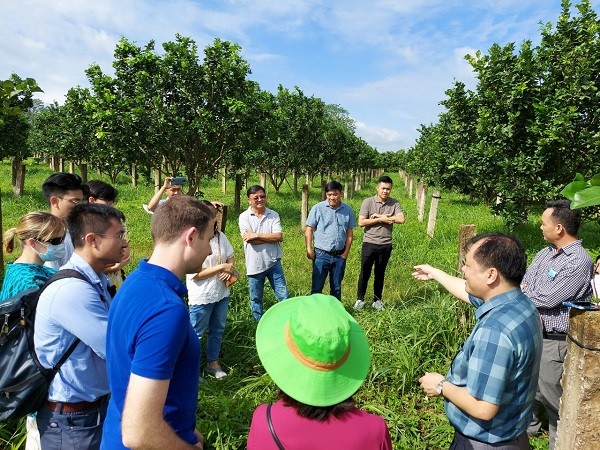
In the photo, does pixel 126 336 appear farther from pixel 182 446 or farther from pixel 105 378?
pixel 105 378

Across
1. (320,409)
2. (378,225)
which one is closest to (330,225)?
(378,225)

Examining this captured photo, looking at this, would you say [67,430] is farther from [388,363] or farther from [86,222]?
[388,363]

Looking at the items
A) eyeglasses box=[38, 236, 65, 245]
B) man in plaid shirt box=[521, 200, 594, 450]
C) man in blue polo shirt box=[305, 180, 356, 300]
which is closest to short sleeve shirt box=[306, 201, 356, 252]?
man in blue polo shirt box=[305, 180, 356, 300]

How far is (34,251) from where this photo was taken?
8.04 ft

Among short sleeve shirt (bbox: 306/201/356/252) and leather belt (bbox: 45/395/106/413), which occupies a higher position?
short sleeve shirt (bbox: 306/201/356/252)

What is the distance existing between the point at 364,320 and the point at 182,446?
3477mm

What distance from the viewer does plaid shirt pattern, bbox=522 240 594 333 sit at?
275cm

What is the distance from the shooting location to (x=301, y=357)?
1.24 metres

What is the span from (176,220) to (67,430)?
1.16 meters

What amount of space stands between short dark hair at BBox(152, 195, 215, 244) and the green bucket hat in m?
0.52

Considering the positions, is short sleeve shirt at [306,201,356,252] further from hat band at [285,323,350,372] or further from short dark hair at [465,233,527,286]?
hat band at [285,323,350,372]

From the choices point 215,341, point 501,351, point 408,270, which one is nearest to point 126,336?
point 501,351

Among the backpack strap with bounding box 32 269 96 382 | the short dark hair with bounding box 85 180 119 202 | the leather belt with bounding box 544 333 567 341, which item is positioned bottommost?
the leather belt with bounding box 544 333 567 341

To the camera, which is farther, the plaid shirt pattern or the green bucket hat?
the plaid shirt pattern
